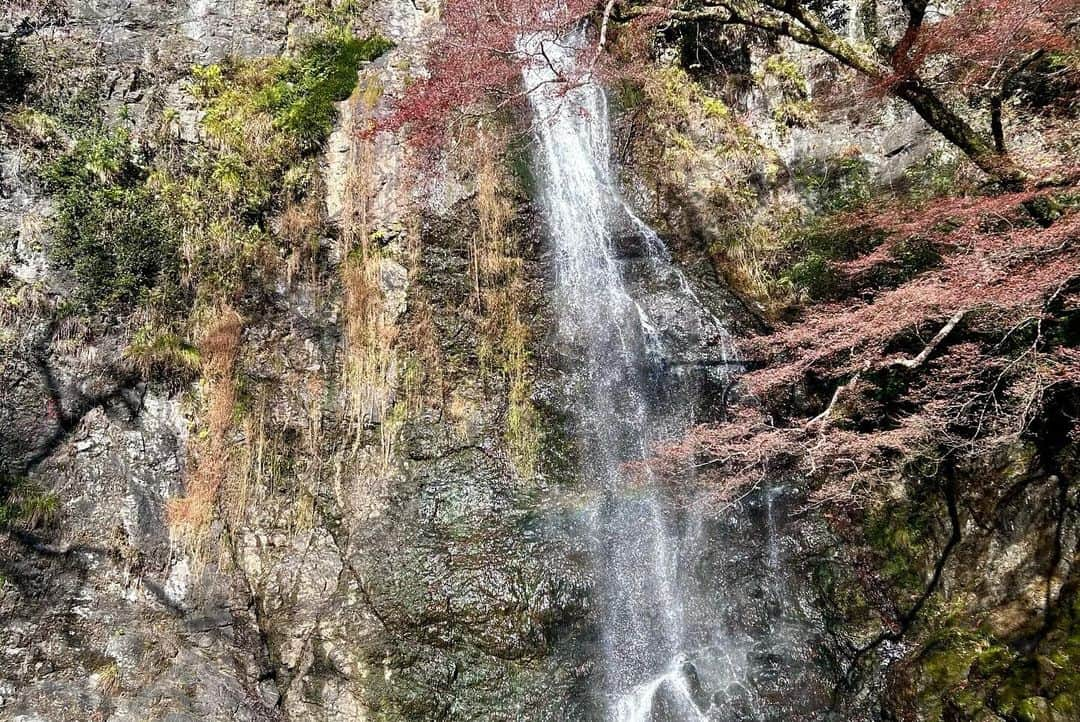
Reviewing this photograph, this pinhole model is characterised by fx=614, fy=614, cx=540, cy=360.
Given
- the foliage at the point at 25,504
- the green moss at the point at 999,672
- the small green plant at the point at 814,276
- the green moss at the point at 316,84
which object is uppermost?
the green moss at the point at 316,84

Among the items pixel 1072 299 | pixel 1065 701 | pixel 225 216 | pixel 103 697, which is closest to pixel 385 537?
pixel 103 697

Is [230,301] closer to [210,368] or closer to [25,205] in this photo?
[210,368]

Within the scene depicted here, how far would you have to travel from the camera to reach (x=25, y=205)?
855 centimetres

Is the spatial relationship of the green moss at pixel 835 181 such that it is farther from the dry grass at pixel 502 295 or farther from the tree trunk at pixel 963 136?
the dry grass at pixel 502 295

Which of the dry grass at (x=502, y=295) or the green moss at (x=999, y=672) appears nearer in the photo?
the green moss at (x=999, y=672)

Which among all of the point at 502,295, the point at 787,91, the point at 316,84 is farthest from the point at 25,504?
the point at 787,91

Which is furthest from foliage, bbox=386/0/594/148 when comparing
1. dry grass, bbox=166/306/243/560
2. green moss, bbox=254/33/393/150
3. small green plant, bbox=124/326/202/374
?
small green plant, bbox=124/326/202/374

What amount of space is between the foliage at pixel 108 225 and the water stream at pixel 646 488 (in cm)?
573

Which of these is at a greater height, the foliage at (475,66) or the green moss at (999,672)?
the foliage at (475,66)

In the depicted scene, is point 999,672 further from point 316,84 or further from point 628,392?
point 316,84

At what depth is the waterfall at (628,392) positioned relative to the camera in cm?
676

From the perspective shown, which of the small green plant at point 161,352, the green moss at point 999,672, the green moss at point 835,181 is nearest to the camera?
the green moss at point 999,672

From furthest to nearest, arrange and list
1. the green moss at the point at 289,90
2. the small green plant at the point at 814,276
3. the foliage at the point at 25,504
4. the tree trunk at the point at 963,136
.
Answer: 1. the green moss at the point at 289,90
2. the small green plant at the point at 814,276
3. the foliage at the point at 25,504
4. the tree trunk at the point at 963,136

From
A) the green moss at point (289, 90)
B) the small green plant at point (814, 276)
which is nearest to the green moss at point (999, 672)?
the small green plant at point (814, 276)
